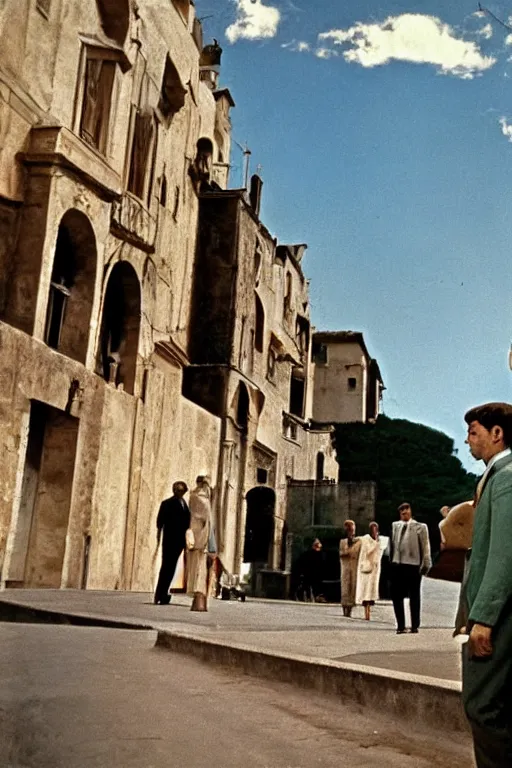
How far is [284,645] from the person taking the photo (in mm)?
7914

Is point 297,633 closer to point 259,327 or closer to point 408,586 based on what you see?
point 408,586

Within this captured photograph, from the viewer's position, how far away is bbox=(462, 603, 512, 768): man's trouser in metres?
2.58

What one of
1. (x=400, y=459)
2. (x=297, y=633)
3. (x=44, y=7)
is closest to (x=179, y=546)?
(x=297, y=633)

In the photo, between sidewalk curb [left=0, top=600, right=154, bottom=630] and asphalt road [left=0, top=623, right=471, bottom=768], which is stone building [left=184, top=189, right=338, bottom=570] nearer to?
sidewalk curb [left=0, top=600, right=154, bottom=630]

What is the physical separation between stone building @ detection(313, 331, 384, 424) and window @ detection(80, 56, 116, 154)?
40.7 metres

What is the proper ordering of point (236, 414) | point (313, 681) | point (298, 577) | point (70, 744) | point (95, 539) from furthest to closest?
point (298, 577) < point (236, 414) < point (95, 539) < point (313, 681) < point (70, 744)

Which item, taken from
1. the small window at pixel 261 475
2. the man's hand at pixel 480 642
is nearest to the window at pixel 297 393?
the small window at pixel 261 475

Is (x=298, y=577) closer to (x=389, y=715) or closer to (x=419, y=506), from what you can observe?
(x=419, y=506)

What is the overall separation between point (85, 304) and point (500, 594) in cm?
1651

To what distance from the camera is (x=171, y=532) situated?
1332 cm

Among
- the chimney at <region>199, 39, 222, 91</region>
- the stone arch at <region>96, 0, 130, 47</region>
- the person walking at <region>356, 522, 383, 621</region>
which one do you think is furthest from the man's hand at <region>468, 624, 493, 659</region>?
the chimney at <region>199, 39, 222, 91</region>

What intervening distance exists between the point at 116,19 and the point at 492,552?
2008 cm

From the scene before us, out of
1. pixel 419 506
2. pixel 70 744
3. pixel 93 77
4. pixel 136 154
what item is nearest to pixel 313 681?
pixel 70 744

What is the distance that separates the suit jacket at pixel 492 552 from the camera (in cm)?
269
